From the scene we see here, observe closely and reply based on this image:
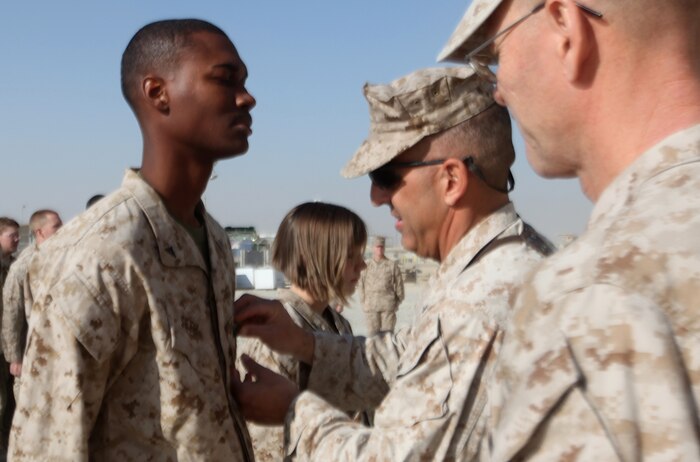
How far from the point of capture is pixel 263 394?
8.91 feet

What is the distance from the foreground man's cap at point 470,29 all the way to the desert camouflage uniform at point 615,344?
535 mm

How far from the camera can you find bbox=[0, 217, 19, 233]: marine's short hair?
10859mm

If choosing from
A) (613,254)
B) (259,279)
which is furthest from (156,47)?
(259,279)

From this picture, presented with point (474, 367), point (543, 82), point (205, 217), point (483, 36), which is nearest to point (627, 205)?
point (543, 82)

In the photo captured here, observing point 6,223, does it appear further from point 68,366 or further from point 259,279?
point 259,279

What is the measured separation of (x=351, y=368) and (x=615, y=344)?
224cm

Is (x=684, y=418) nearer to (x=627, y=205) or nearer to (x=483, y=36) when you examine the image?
(x=627, y=205)

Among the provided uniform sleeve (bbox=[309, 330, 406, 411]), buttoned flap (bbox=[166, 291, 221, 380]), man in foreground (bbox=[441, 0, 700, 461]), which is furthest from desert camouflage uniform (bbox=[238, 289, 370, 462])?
man in foreground (bbox=[441, 0, 700, 461])

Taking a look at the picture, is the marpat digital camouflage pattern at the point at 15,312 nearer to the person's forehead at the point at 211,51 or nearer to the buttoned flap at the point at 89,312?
the person's forehead at the point at 211,51

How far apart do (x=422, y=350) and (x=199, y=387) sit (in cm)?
75

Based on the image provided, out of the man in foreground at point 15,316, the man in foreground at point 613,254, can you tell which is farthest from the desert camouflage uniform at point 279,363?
the man in foreground at point 15,316

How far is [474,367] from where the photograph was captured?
2180 mm

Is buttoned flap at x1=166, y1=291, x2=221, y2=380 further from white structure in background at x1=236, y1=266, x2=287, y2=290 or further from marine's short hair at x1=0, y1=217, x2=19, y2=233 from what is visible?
white structure in background at x1=236, y1=266, x2=287, y2=290

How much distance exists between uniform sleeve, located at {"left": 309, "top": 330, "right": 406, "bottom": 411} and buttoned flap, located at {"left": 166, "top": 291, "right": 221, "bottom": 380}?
0.59 meters
